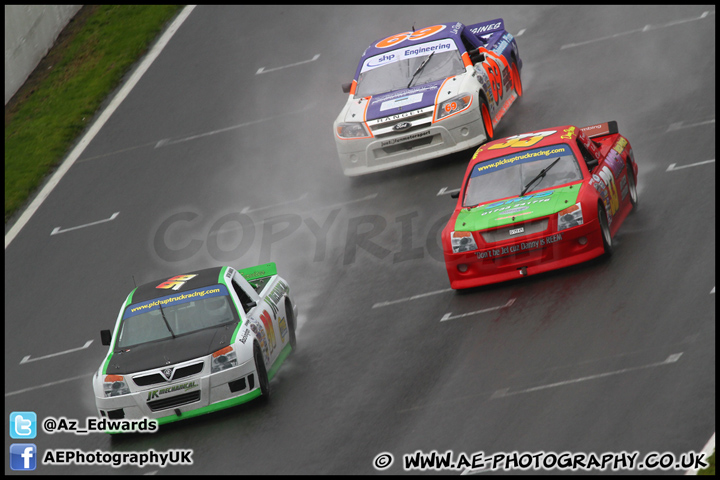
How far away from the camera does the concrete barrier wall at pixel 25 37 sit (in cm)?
2414

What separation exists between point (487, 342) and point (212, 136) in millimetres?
10193

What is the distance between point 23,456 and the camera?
40.2ft

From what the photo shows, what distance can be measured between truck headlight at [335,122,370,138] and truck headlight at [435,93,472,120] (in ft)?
3.65

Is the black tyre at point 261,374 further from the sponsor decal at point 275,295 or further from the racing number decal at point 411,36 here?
the racing number decal at point 411,36

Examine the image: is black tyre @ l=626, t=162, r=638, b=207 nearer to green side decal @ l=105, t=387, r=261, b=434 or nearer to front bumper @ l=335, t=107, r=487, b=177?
front bumper @ l=335, t=107, r=487, b=177

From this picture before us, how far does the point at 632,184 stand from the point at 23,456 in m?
8.11

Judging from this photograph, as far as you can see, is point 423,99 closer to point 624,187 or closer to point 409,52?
point 409,52

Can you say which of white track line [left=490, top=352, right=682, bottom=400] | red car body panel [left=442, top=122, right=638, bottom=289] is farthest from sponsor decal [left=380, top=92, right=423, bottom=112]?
white track line [left=490, top=352, right=682, bottom=400]

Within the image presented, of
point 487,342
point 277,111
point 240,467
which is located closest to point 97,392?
point 240,467

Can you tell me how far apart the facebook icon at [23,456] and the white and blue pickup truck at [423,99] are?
6.97 meters

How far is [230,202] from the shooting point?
18.7 m

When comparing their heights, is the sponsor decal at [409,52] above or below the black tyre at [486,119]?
above

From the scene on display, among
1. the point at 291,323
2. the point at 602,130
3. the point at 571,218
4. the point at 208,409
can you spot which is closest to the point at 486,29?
the point at 602,130

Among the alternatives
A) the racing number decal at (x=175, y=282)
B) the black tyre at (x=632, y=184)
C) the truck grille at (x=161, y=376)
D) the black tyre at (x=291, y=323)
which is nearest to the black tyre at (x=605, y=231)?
the black tyre at (x=632, y=184)
